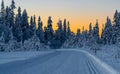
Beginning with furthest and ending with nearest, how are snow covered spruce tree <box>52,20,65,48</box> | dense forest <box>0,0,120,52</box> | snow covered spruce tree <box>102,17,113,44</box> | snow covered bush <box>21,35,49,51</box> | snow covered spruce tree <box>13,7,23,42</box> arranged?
snow covered spruce tree <box>52,20,65,48</box> < snow covered spruce tree <box>102,17,113,44</box> < snow covered spruce tree <box>13,7,23,42</box> < snow covered bush <box>21,35,49,51</box> < dense forest <box>0,0,120,52</box>

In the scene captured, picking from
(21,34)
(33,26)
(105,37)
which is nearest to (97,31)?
(105,37)

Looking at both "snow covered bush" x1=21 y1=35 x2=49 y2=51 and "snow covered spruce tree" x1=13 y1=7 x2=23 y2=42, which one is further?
"snow covered spruce tree" x1=13 y1=7 x2=23 y2=42

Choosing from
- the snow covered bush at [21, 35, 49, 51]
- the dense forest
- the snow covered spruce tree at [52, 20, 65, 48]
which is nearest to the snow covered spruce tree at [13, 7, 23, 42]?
the dense forest

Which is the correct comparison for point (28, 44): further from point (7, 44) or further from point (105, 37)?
point (105, 37)

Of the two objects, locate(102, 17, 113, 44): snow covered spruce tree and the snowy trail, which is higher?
locate(102, 17, 113, 44): snow covered spruce tree

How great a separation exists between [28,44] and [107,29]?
37.1 metres

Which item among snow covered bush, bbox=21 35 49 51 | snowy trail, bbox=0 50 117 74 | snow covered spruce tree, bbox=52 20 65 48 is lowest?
snowy trail, bbox=0 50 117 74

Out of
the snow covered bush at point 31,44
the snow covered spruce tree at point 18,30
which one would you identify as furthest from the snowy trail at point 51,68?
the snow covered spruce tree at point 18,30

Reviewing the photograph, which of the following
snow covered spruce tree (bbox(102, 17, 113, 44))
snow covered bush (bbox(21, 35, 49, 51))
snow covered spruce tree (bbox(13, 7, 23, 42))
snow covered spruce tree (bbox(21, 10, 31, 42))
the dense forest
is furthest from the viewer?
snow covered spruce tree (bbox(102, 17, 113, 44))

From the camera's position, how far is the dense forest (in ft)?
248

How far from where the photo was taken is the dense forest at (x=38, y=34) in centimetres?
7562

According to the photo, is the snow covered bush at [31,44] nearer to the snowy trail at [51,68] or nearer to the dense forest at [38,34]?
the dense forest at [38,34]

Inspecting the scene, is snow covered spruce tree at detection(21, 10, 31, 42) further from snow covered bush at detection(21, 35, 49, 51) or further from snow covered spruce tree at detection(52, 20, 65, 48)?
snow covered spruce tree at detection(52, 20, 65, 48)

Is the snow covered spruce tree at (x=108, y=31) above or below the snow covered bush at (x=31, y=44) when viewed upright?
above
